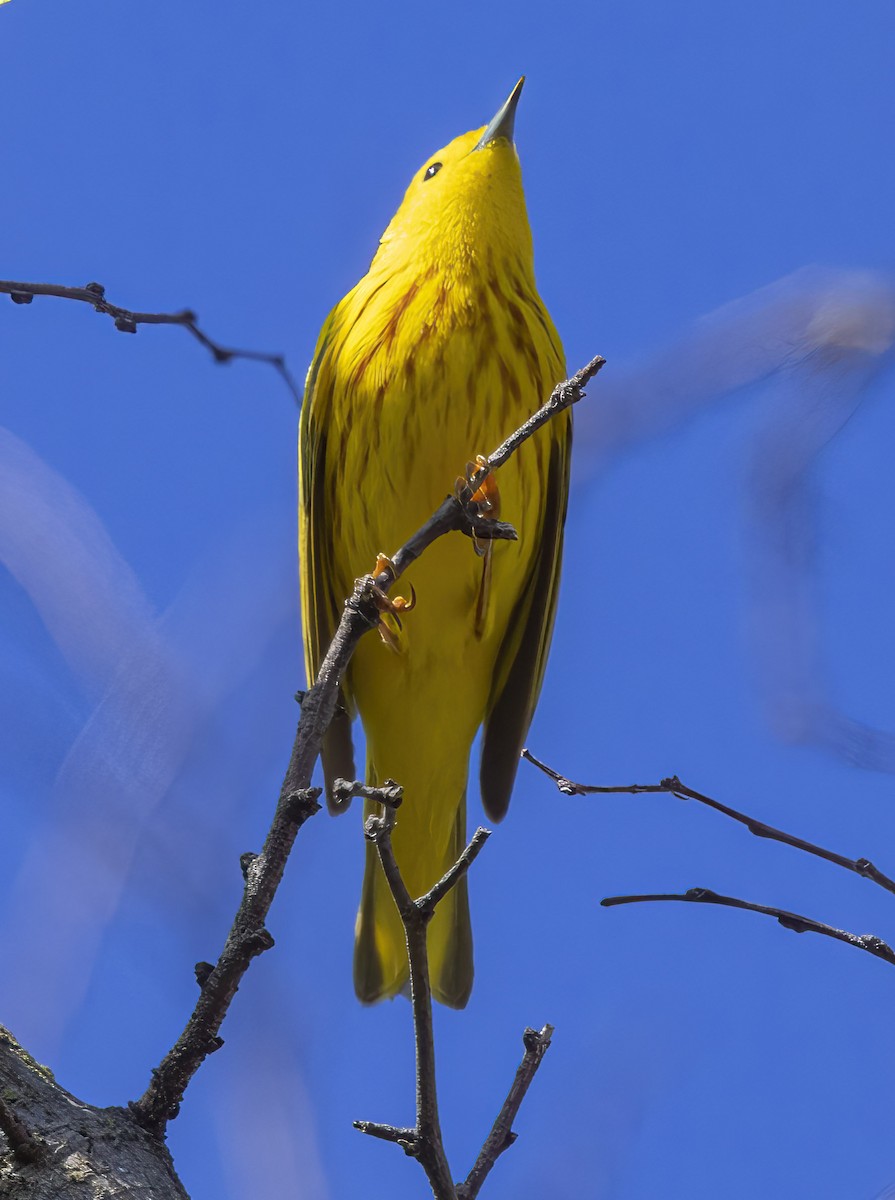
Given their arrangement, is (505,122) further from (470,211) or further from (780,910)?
(780,910)

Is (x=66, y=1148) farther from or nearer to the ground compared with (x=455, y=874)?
nearer to the ground

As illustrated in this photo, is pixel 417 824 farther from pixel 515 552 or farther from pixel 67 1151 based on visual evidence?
pixel 67 1151

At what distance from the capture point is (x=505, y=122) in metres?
4.20

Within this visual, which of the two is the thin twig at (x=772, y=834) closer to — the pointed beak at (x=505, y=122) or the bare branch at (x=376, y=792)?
the bare branch at (x=376, y=792)

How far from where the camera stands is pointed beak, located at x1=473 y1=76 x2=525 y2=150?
4.19 meters

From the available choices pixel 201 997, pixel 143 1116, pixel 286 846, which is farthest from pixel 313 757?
pixel 143 1116

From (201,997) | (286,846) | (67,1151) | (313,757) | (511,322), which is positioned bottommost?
(67,1151)

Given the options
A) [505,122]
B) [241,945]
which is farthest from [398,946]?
[505,122]

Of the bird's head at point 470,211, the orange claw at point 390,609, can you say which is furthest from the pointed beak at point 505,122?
the orange claw at point 390,609

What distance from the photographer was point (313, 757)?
203cm

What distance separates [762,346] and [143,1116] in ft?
5.97

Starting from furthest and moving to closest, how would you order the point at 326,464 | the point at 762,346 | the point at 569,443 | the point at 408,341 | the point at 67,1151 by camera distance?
1. the point at 569,443
2. the point at 326,464
3. the point at 408,341
4. the point at 762,346
5. the point at 67,1151

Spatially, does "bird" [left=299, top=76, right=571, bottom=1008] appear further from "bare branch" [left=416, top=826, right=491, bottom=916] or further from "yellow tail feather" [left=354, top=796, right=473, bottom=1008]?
"bare branch" [left=416, top=826, right=491, bottom=916]

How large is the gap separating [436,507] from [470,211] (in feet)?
3.12
